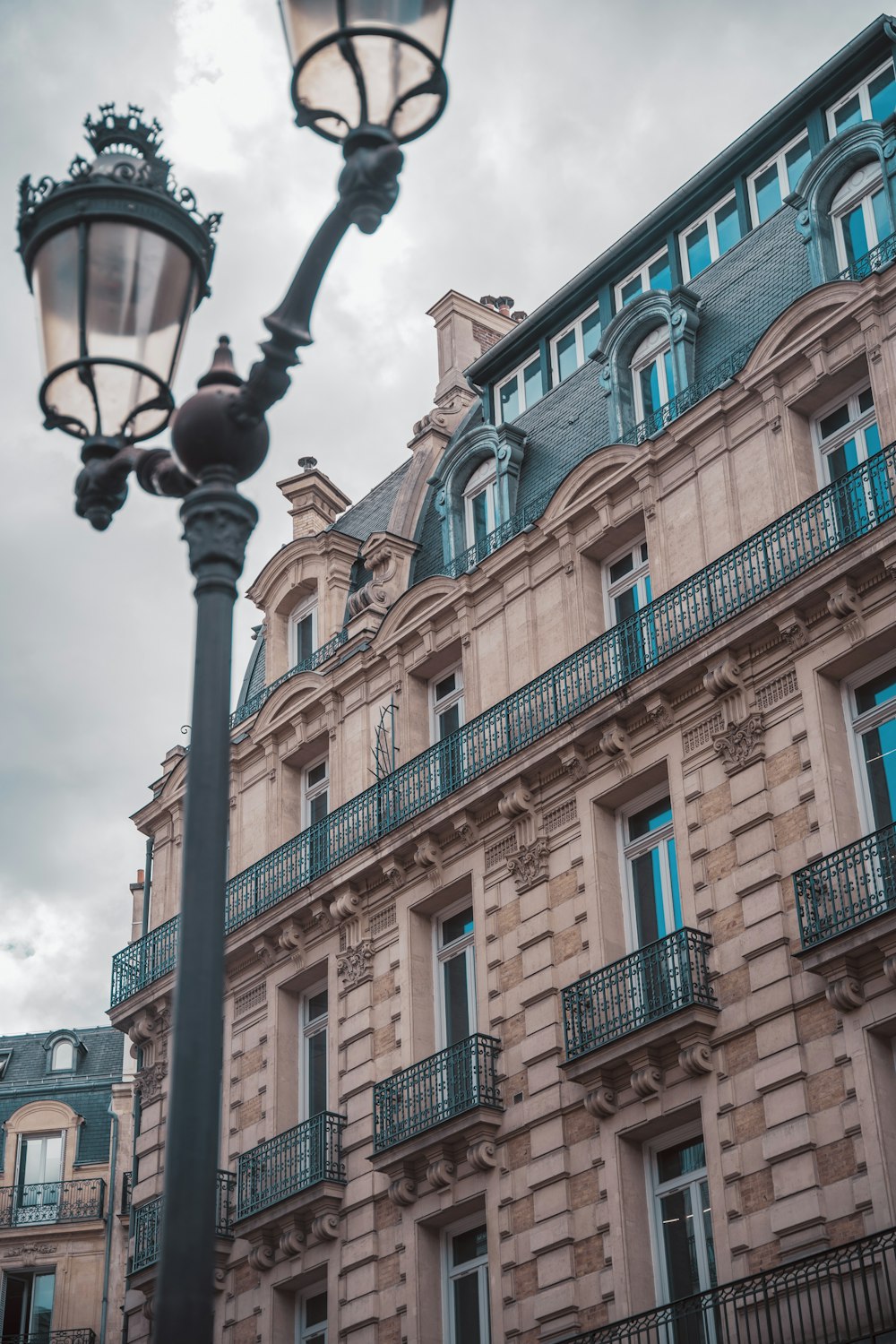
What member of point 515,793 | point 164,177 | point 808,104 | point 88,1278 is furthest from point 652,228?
point 88,1278

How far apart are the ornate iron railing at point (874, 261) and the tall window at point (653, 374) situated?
3.03 metres

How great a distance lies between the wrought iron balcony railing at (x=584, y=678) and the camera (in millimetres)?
20078

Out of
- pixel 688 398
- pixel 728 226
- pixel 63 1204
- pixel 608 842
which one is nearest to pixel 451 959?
pixel 608 842

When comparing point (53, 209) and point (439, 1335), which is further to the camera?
point (439, 1335)

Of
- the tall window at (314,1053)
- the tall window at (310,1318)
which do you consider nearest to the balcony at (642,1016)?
the tall window at (314,1053)

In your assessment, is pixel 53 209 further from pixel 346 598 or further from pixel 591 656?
pixel 346 598

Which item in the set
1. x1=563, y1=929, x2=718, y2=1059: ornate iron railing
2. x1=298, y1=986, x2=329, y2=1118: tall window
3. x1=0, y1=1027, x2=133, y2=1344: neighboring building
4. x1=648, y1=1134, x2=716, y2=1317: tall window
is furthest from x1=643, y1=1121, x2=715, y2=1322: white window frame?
x1=0, y1=1027, x2=133, y2=1344: neighboring building

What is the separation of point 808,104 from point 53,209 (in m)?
20.2

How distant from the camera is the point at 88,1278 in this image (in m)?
43.2

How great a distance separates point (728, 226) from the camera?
26672 millimetres

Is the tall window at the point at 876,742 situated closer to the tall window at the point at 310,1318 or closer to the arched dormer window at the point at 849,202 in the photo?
the arched dormer window at the point at 849,202

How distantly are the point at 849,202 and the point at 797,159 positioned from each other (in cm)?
348

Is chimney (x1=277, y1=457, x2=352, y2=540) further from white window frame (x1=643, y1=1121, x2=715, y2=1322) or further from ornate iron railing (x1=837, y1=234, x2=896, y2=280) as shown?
white window frame (x1=643, y1=1121, x2=715, y2=1322)

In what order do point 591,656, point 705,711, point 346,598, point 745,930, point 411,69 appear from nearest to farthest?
point 411,69 → point 745,930 → point 705,711 → point 591,656 → point 346,598
